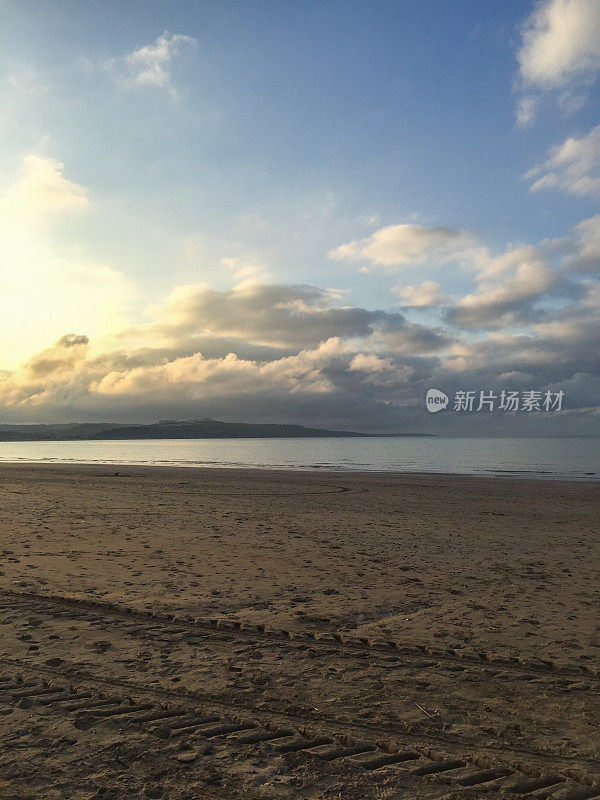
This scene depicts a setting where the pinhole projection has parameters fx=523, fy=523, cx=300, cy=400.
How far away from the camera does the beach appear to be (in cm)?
375

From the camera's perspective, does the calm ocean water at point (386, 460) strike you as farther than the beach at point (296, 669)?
Yes

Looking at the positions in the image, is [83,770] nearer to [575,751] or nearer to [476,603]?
[575,751]

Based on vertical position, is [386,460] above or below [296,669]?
below

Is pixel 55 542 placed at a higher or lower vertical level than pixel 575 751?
lower

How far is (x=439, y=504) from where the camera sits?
73.0 feet

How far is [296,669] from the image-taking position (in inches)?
215

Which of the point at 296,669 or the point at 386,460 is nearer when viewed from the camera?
the point at 296,669

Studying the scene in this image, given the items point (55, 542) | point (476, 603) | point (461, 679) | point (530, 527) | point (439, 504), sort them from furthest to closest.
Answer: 1. point (439, 504)
2. point (530, 527)
3. point (55, 542)
4. point (476, 603)
5. point (461, 679)

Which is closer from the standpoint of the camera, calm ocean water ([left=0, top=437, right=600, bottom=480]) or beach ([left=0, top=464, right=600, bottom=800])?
beach ([left=0, top=464, right=600, bottom=800])

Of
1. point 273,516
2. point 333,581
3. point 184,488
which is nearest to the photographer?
point 333,581

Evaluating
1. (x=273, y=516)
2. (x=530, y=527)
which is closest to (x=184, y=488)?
(x=273, y=516)

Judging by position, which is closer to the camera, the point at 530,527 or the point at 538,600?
the point at 538,600

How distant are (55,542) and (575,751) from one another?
1149 cm

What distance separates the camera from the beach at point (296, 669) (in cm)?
375
